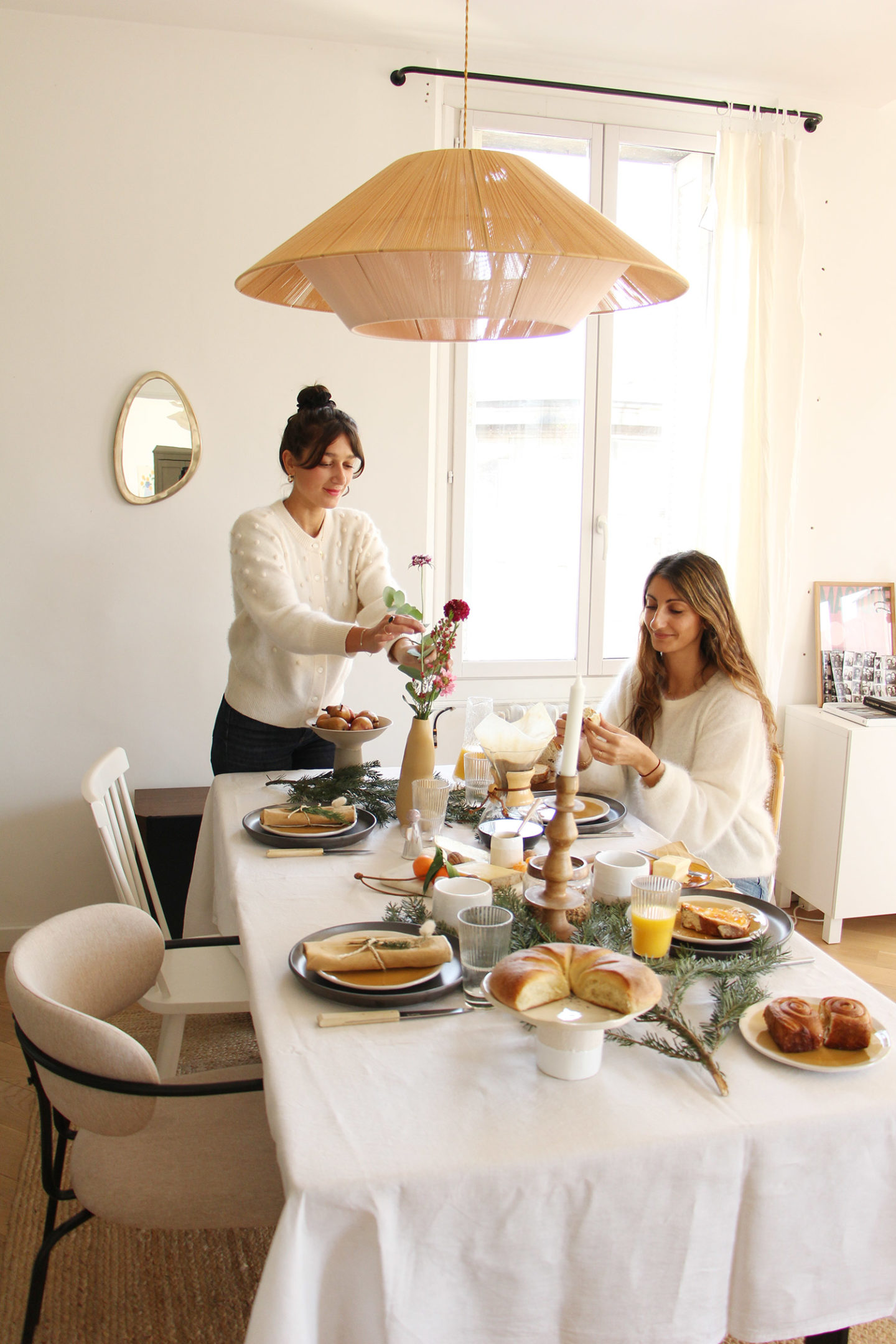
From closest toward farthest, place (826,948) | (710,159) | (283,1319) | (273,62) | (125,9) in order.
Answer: (283,1319) < (125,9) < (273,62) < (826,948) < (710,159)

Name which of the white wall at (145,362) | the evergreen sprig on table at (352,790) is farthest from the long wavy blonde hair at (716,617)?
the white wall at (145,362)

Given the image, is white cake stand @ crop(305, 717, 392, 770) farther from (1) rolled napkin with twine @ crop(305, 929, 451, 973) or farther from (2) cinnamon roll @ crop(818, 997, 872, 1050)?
(2) cinnamon roll @ crop(818, 997, 872, 1050)

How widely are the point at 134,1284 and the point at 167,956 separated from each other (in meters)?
0.56

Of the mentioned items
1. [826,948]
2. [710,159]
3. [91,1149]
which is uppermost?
[710,159]

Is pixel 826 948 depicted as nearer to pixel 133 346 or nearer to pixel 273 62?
pixel 133 346

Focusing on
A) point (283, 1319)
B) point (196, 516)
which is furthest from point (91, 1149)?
point (196, 516)

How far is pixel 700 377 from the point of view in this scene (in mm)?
3486

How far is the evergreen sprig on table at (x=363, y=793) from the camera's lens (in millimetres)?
2061

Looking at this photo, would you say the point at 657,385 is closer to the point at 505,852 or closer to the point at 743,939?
the point at 505,852

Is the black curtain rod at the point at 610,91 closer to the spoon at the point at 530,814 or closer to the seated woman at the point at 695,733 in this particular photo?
the seated woman at the point at 695,733

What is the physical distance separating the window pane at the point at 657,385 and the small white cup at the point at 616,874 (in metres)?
2.16

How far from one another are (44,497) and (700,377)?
7.15ft

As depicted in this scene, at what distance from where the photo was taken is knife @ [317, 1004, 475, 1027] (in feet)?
3.98

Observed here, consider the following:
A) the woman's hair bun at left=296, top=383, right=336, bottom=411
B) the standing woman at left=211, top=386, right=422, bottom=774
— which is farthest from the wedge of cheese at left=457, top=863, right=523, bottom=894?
the woman's hair bun at left=296, top=383, right=336, bottom=411
